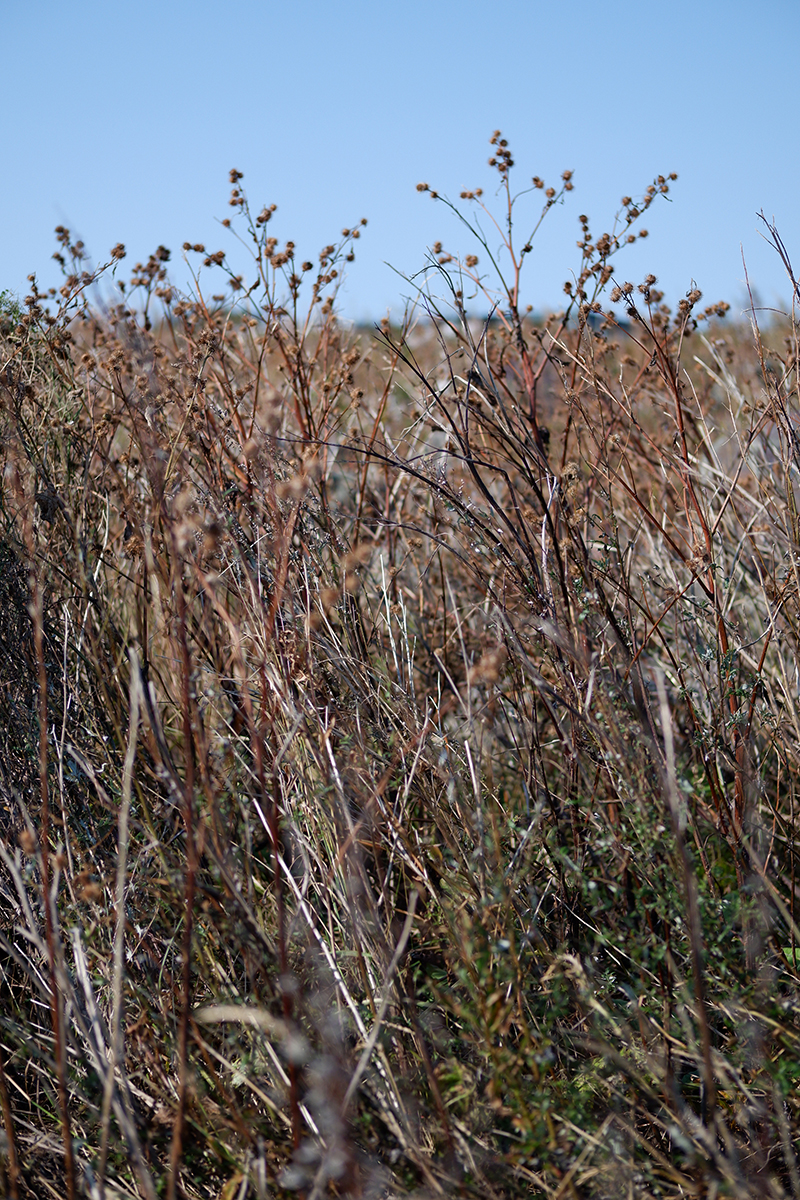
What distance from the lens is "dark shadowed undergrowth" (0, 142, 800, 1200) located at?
1311mm

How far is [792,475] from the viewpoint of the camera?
8.57 ft

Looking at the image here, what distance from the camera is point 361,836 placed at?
184 cm

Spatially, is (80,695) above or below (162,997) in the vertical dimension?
above

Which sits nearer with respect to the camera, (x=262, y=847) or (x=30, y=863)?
(x=30, y=863)

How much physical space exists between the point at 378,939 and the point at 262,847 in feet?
1.88

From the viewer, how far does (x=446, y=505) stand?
74.7 inches

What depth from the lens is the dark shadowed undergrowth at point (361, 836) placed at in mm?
1311

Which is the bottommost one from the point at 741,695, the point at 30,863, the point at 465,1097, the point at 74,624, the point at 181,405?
the point at 465,1097

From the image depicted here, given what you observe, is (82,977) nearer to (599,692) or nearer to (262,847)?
(262,847)

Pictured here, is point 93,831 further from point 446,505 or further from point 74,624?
point 446,505

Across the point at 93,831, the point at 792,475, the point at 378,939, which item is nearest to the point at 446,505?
the point at 378,939

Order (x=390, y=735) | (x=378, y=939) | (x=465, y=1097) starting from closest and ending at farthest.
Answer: (x=465, y=1097)
(x=378, y=939)
(x=390, y=735)

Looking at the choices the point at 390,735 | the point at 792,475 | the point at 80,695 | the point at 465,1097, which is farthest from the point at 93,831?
the point at 792,475

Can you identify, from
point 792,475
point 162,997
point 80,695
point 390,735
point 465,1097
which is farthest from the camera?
point 792,475
